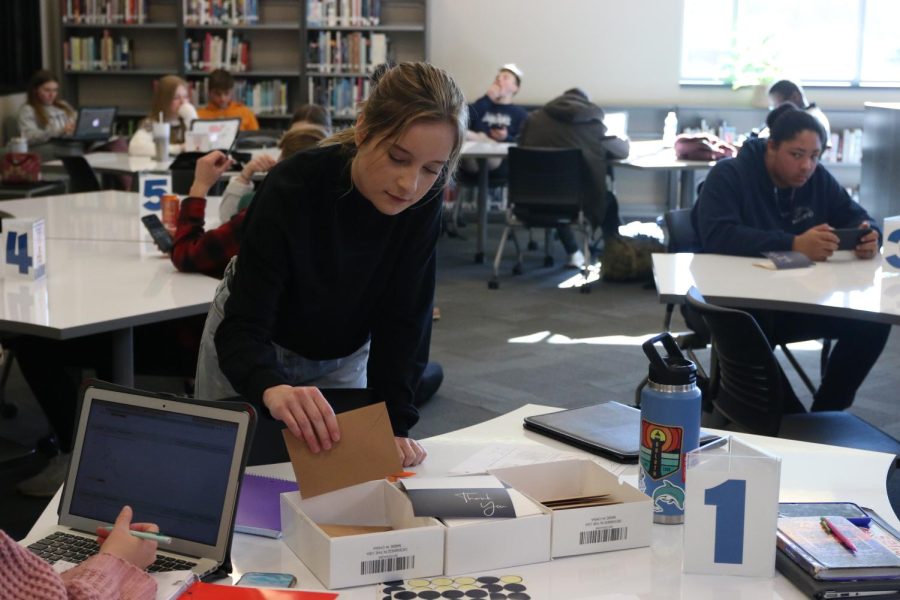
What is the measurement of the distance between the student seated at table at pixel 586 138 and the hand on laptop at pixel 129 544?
5770 millimetres

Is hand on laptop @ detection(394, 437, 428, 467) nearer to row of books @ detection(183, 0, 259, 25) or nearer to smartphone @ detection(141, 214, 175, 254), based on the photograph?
smartphone @ detection(141, 214, 175, 254)

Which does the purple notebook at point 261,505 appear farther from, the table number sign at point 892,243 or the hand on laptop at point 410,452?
the table number sign at point 892,243

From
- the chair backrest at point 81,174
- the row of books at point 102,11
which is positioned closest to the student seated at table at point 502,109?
the row of books at point 102,11

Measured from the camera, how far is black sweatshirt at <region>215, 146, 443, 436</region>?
6.00 ft

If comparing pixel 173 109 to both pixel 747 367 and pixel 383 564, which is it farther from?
pixel 383 564

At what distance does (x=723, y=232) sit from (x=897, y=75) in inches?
267

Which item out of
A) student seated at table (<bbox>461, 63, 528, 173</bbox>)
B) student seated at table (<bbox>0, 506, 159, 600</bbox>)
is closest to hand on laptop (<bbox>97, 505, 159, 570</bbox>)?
student seated at table (<bbox>0, 506, 159, 600</bbox>)

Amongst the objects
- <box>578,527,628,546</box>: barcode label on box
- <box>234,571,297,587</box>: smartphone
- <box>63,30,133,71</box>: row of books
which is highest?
<box>63,30,133,71</box>: row of books

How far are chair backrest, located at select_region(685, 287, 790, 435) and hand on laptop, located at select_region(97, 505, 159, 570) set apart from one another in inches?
69.2

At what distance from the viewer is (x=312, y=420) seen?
150cm

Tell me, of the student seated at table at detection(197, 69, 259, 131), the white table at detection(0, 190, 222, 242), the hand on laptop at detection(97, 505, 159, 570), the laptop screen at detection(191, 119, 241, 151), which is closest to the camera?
the hand on laptop at detection(97, 505, 159, 570)

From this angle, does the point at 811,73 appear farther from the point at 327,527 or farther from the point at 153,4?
the point at 327,527

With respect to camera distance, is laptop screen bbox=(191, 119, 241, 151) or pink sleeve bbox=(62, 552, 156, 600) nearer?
pink sleeve bbox=(62, 552, 156, 600)

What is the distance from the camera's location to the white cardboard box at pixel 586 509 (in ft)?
4.89
